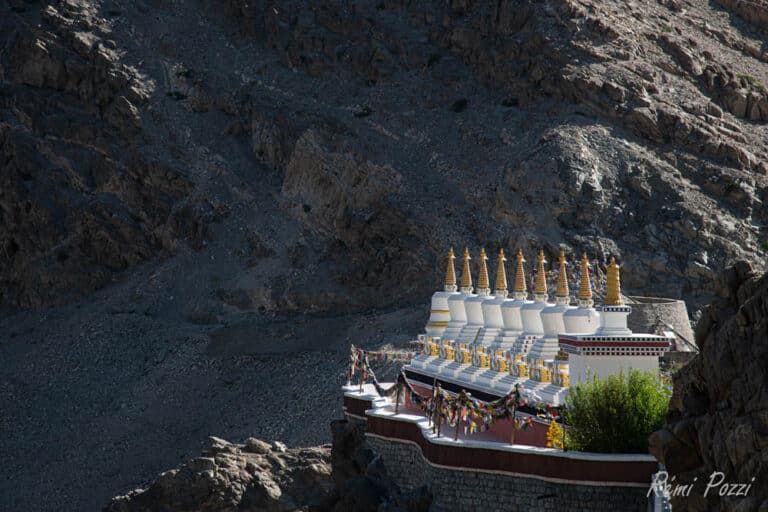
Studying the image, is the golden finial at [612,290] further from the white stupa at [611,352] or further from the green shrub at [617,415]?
the green shrub at [617,415]

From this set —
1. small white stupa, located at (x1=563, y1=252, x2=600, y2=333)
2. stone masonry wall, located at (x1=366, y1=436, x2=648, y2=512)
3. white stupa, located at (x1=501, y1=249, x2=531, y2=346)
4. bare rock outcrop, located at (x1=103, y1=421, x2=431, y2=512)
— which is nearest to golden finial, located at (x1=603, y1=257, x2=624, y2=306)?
small white stupa, located at (x1=563, y1=252, x2=600, y2=333)

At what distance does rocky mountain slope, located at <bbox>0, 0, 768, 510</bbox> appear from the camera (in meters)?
86.2

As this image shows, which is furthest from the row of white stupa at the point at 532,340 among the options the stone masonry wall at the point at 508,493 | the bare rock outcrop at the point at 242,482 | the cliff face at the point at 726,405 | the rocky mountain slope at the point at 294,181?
the rocky mountain slope at the point at 294,181

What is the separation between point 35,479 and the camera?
8200 centimetres

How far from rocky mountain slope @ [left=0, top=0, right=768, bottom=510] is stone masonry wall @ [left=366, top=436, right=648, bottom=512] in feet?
121

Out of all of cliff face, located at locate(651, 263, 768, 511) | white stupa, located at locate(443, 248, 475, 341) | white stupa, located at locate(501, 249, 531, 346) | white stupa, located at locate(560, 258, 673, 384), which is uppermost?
cliff face, located at locate(651, 263, 768, 511)

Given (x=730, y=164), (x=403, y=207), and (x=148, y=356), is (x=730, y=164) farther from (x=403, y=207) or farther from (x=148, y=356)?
(x=148, y=356)

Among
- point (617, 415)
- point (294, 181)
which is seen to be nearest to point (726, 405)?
point (617, 415)

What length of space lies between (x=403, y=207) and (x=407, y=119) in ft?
28.2

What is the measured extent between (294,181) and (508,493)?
2490 inches

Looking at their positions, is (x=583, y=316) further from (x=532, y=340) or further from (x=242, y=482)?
(x=242, y=482)

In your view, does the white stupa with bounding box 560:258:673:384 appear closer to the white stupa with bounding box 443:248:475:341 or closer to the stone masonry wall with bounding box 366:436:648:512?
the stone masonry wall with bounding box 366:436:648:512

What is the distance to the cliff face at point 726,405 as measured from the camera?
29.0 m

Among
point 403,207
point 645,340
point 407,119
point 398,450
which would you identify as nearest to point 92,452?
point 403,207
